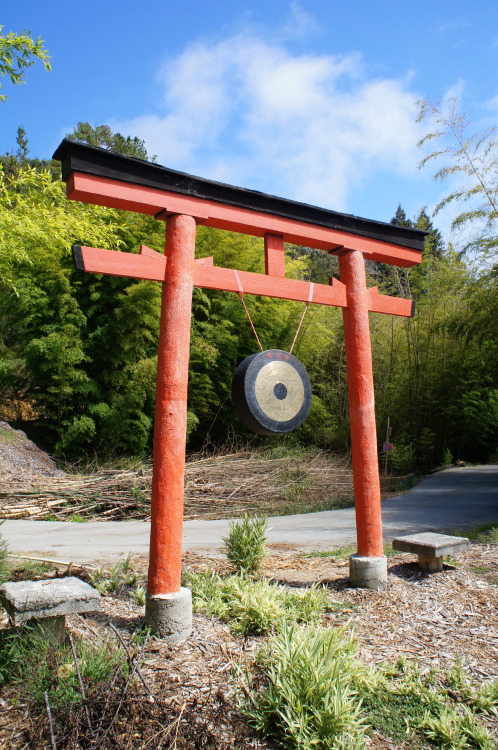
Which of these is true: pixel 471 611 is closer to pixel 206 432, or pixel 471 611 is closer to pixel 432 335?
pixel 206 432

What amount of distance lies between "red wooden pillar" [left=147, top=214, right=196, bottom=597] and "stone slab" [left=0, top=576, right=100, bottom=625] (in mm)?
477

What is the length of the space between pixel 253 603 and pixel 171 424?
112cm

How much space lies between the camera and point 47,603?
248cm

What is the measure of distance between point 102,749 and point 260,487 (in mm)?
6678

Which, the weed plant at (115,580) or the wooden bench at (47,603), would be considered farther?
the weed plant at (115,580)

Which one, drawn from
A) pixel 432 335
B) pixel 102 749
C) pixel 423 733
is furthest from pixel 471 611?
pixel 432 335

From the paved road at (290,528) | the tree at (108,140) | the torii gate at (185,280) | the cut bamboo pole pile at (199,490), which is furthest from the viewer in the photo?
the tree at (108,140)

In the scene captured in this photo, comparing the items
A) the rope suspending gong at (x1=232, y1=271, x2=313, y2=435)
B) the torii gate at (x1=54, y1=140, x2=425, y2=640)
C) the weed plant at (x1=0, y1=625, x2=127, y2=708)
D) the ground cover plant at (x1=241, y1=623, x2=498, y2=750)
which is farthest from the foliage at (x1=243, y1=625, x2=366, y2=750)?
the rope suspending gong at (x1=232, y1=271, x2=313, y2=435)

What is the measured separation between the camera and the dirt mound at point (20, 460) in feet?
25.3

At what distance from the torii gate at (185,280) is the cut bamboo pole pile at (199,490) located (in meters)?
3.99

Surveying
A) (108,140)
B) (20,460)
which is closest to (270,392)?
(20,460)

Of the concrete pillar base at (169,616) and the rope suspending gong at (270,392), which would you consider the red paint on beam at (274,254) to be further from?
the concrete pillar base at (169,616)

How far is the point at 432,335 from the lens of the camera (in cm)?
1203

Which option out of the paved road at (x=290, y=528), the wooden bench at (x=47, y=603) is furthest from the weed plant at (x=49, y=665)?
the paved road at (x=290, y=528)
